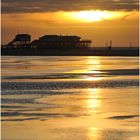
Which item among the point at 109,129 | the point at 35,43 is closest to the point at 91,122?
the point at 109,129

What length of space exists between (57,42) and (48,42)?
1.84 meters

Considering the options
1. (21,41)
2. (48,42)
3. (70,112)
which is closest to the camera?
(70,112)

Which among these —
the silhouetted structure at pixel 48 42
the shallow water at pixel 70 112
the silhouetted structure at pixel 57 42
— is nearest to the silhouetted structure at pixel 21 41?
the silhouetted structure at pixel 48 42

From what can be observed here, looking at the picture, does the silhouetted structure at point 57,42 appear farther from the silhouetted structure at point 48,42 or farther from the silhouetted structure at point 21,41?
the silhouetted structure at point 21,41

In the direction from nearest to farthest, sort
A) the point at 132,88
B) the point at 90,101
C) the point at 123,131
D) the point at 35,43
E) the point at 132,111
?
the point at 123,131 < the point at 132,111 < the point at 90,101 < the point at 132,88 < the point at 35,43

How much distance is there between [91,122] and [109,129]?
1.18 metres

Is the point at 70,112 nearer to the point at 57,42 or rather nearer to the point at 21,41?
the point at 57,42

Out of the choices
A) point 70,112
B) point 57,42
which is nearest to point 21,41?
point 57,42

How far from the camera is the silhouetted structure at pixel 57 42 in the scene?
439 ft

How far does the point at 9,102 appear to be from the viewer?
76.8 ft

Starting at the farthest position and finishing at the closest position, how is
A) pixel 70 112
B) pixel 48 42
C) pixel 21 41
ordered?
pixel 21 41
pixel 48 42
pixel 70 112

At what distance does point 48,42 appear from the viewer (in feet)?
440

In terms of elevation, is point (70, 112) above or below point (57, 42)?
below

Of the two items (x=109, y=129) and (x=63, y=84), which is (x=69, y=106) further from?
(x=63, y=84)
